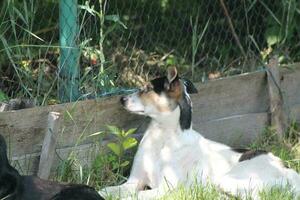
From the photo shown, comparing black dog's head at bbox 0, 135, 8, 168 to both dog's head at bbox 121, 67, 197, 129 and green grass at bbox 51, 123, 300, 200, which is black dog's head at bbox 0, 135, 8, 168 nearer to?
green grass at bbox 51, 123, 300, 200

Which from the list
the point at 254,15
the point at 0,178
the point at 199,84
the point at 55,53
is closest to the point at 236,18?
the point at 254,15

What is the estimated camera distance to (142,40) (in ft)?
25.6

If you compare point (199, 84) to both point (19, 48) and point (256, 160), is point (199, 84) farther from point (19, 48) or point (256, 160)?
point (19, 48)

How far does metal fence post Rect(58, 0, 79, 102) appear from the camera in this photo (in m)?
6.38

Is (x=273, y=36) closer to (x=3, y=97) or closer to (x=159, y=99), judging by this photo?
(x=159, y=99)

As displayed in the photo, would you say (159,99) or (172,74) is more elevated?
(172,74)

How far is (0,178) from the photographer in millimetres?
4859


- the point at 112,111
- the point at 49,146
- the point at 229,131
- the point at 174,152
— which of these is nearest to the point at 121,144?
the point at 112,111

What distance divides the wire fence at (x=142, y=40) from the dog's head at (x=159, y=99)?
38 cm

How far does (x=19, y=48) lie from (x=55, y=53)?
67 centimetres

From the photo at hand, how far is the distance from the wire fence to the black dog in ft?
4.49

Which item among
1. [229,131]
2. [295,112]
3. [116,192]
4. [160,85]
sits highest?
[160,85]

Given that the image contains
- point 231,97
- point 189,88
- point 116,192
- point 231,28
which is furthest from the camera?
point 231,28

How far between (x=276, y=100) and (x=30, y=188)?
3.18 m
